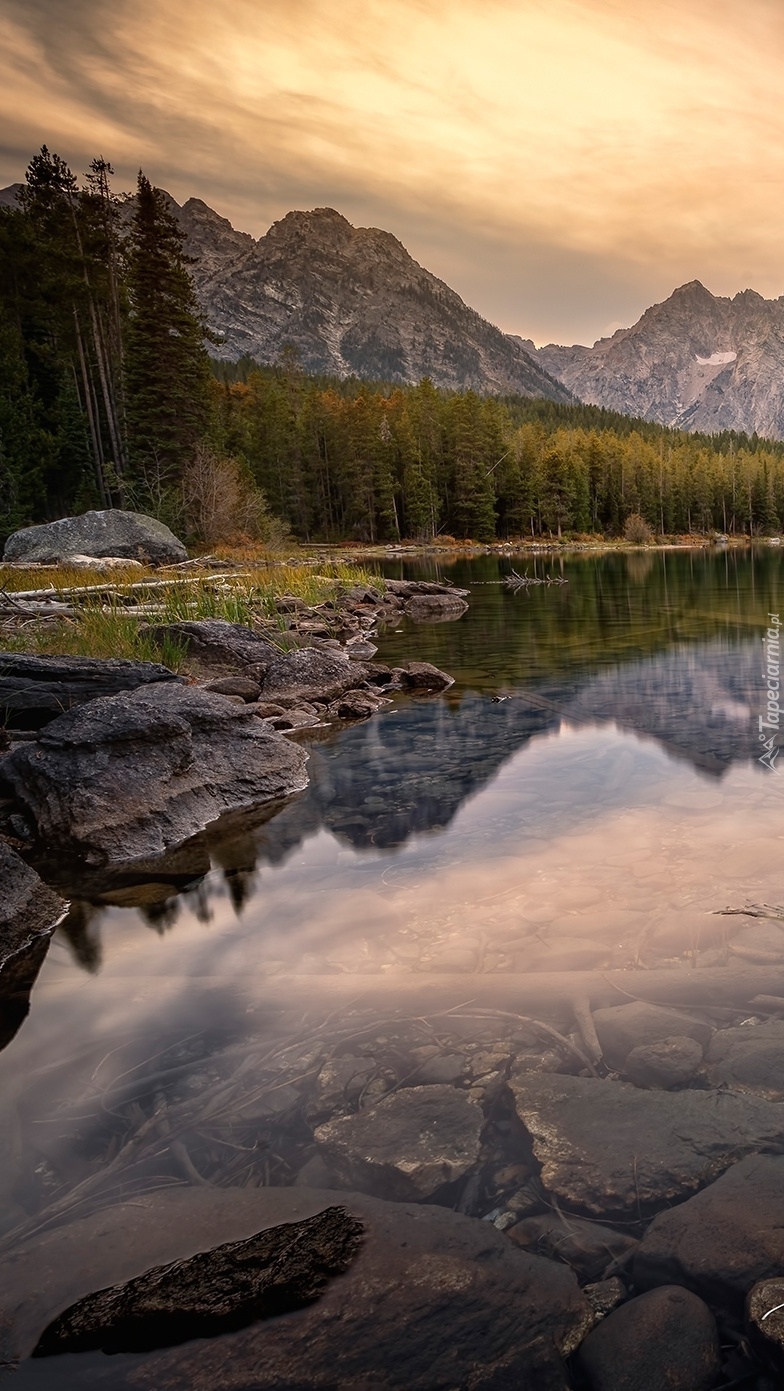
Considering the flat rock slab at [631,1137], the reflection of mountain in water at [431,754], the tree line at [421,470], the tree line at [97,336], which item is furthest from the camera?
the tree line at [421,470]

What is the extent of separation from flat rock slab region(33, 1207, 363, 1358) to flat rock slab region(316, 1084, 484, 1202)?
0.29 metres

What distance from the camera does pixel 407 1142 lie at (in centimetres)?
314

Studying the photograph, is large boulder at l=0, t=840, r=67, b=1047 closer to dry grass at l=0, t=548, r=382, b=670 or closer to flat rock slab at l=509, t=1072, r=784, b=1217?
flat rock slab at l=509, t=1072, r=784, b=1217

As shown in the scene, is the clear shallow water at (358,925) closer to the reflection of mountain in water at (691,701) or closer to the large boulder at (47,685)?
the reflection of mountain in water at (691,701)

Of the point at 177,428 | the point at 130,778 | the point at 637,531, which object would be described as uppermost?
the point at 177,428

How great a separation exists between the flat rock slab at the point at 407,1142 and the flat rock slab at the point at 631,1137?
280 millimetres

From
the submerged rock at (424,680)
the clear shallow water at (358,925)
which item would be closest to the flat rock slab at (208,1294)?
the clear shallow water at (358,925)

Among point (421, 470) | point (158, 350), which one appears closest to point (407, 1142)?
point (158, 350)

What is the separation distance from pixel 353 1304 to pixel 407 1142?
2.50ft

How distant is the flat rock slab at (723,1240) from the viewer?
2.39m

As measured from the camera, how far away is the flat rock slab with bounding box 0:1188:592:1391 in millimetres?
2191

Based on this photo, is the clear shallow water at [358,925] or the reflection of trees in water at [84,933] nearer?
the clear shallow water at [358,925]

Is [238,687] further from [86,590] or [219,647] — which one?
[86,590]

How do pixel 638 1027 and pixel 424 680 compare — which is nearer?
pixel 638 1027
